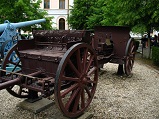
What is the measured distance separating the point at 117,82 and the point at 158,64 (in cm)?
407

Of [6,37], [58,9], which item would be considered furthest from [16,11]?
[58,9]

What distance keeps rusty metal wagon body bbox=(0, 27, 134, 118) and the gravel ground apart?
45cm

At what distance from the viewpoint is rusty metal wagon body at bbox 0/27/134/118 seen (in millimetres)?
3393

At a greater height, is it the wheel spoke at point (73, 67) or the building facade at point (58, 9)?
the building facade at point (58, 9)

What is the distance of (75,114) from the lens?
3803mm

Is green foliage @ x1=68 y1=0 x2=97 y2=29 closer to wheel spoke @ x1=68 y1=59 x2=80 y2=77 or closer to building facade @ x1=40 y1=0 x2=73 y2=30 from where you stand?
building facade @ x1=40 y1=0 x2=73 y2=30

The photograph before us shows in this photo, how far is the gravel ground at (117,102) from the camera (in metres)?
4.45

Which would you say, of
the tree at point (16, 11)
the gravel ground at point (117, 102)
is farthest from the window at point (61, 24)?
the gravel ground at point (117, 102)

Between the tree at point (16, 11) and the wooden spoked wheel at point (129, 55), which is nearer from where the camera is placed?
the wooden spoked wheel at point (129, 55)

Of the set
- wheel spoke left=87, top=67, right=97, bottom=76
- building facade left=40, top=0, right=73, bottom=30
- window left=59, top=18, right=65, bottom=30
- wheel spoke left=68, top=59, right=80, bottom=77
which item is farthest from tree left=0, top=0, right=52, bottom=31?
building facade left=40, top=0, right=73, bottom=30

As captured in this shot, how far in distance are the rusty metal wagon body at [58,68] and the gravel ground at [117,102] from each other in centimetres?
45

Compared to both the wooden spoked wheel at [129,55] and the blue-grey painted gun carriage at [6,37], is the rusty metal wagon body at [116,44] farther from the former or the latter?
the blue-grey painted gun carriage at [6,37]

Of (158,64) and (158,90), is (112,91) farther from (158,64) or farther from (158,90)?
(158,64)

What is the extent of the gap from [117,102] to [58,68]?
8.20 feet
